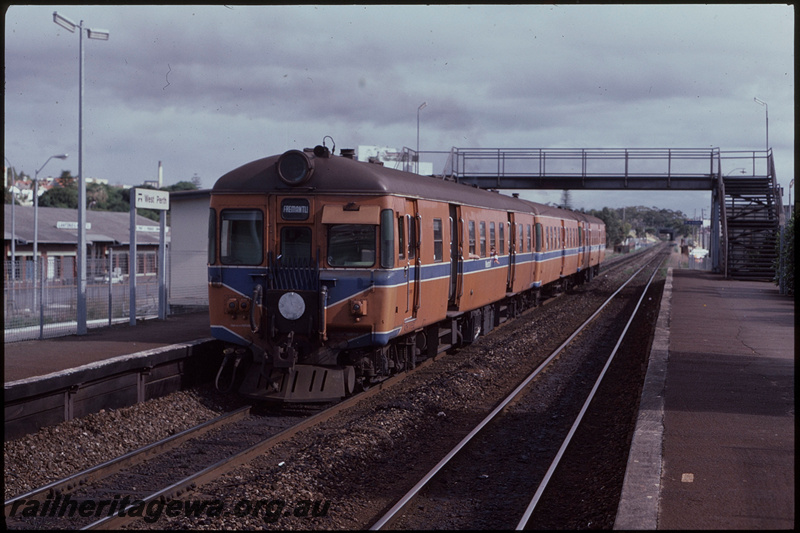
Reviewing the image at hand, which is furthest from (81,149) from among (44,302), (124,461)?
(124,461)

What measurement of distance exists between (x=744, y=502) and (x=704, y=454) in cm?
128

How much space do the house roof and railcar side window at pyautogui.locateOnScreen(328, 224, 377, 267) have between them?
24474 millimetres

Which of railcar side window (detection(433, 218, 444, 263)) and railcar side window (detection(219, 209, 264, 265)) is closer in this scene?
railcar side window (detection(219, 209, 264, 265))

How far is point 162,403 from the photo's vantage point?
33.5 feet

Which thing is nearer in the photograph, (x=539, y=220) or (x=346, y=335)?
(x=346, y=335)

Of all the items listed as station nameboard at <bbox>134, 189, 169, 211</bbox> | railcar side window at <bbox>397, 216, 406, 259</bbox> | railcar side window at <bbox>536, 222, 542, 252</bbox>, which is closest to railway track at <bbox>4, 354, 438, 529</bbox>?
railcar side window at <bbox>397, 216, 406, 259</bbox>

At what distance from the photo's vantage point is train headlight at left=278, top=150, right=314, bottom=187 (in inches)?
399

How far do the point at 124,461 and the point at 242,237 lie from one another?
3.52m

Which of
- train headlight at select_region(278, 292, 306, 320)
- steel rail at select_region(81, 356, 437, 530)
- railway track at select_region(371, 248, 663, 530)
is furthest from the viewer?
train headlight at select_region(278, 292, 306, 320)

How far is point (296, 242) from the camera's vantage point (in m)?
10.3

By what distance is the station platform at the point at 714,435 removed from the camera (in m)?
5.80

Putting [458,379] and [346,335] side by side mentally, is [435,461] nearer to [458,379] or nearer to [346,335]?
[346,335]

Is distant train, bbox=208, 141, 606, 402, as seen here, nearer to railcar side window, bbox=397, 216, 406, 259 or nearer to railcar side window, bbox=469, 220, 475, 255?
railcar side window, bbox=397, 216, 406, 259

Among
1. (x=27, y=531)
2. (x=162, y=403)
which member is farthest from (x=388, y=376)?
(x=27, y=531)
